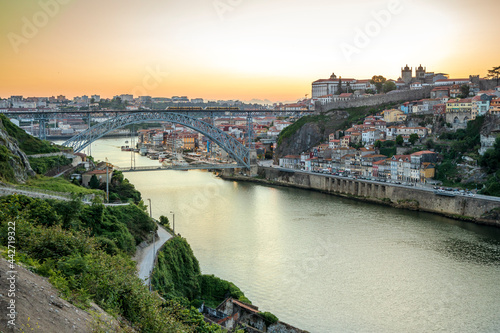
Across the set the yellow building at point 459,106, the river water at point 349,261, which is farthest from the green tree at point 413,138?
the river water at point 349,261

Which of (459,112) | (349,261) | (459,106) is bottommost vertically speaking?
(349,261)

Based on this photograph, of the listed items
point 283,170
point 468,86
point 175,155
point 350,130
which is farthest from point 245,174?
point 468,86

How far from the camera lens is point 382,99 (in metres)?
21.9

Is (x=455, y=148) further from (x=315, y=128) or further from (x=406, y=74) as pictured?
(x=406, y=74)

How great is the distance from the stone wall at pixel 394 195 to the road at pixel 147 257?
291 inches

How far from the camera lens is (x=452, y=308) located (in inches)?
242

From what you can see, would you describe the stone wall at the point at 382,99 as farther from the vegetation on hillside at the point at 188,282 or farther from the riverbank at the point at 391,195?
the vegetation on hillside at the point at 188,282

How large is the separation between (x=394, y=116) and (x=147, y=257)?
49.9 ft

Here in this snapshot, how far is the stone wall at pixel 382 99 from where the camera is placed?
68.1 feet

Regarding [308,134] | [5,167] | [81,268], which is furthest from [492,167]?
[81,268]

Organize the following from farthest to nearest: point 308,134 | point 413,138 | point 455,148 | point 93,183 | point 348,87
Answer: point 348,87 → point 308,134 → point 413,138 → point 455,148 → point 93,183

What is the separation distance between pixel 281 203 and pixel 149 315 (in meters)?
10.1

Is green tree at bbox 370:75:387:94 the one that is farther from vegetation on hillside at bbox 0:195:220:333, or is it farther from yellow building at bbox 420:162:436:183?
vegetation on hillside at bbox 0:195:220:333

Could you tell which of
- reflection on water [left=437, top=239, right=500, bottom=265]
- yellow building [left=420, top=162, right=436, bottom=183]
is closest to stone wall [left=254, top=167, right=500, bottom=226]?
yellow building [left=420, top=162, right=436, bottom=183]
